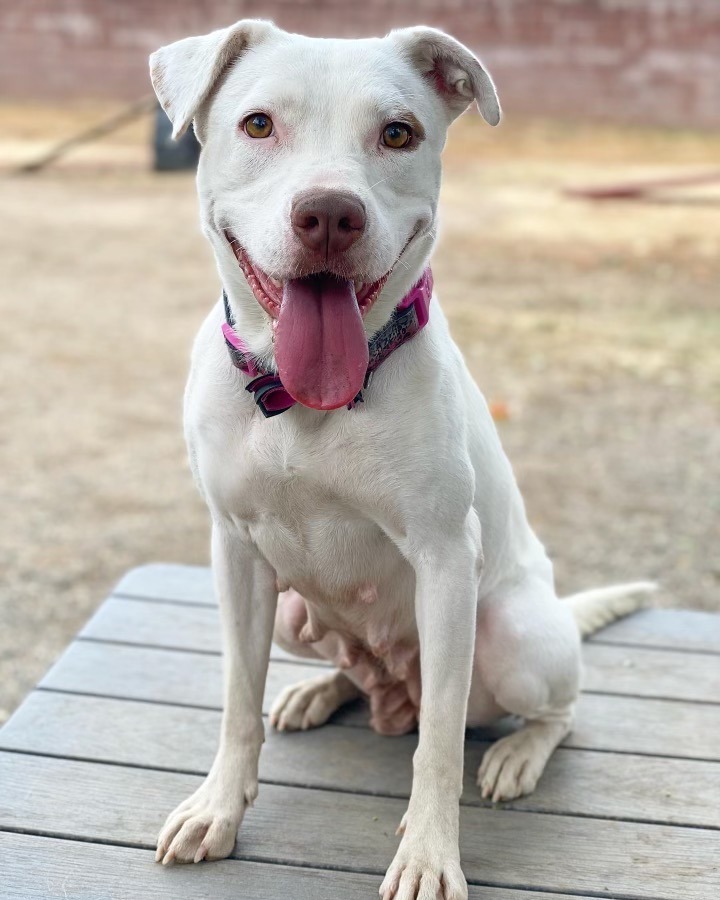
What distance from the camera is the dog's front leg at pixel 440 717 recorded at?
7.27 ft

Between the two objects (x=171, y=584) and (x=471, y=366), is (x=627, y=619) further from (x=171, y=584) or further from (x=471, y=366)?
(x=471, y=366)

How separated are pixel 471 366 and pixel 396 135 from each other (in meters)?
5.29

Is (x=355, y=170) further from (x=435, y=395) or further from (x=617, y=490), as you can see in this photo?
(x=617, y=490)

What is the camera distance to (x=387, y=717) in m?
2.79

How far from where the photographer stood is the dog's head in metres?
1.99

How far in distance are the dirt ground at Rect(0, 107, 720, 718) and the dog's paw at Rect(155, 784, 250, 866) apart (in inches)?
75.5

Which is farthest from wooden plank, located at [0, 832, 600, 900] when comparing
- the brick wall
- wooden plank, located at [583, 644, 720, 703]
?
the brick wall

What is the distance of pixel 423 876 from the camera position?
220 centimetres

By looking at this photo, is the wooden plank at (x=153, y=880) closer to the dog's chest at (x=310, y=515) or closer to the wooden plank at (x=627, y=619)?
the dog's chest at (x=310, y=515)

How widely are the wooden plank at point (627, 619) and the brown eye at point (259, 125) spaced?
1.75 m

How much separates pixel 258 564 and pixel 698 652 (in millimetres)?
1466

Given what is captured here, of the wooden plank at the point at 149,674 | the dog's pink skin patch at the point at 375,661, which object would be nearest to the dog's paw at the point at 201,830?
the dog's pink skin patch at the point at 375,661

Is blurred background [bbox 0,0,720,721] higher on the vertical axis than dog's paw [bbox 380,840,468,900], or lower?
lower

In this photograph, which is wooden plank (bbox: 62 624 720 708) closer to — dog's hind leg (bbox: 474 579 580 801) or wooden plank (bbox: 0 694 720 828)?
wooden plank (bbox: 0 694 720 828)
